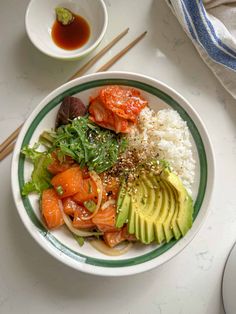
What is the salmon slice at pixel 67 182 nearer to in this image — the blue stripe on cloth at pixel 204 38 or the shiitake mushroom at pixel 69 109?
the shiitake mushroom at pixel 69 109

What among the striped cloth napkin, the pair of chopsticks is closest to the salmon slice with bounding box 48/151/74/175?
the pair of chopsticks

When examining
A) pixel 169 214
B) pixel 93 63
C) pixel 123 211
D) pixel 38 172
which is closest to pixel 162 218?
pixel 169 214

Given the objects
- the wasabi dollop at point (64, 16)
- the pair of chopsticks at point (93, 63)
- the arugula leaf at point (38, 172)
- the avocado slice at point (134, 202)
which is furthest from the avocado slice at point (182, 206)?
the wasabi dollop at point (64, 16)

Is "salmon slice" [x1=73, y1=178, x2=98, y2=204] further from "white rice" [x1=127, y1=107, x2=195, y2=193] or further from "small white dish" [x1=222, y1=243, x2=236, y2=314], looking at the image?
"small white dish" [x1=222, y1=243, x2=236, y2=314]

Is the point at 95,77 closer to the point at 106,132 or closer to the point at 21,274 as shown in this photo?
the point at 106,132

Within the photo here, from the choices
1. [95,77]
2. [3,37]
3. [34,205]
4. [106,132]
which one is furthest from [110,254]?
[3,37]

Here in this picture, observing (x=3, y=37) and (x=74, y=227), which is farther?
(x=3, y=37)
